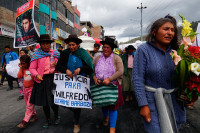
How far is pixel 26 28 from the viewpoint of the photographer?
164 inches

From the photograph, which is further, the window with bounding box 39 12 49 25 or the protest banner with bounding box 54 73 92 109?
the window with bounding box 39 12 49 25

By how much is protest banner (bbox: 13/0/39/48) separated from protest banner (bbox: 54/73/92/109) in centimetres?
190

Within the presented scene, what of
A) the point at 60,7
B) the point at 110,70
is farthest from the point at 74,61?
the point at 60,7

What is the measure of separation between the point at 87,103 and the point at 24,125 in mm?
1532

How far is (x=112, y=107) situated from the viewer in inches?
104

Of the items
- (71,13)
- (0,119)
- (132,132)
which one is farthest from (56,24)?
(132,132)

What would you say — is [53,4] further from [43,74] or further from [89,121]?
[89,121]

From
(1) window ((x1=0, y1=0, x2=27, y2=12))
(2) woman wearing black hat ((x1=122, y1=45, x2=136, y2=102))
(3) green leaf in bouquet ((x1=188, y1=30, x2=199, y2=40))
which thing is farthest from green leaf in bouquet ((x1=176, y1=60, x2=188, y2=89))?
(1) window ((x1=0, y1=0, x2=27, y2=12))

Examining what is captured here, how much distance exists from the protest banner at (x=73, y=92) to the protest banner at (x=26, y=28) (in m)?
1.90

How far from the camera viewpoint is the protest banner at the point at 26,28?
4.01 meters

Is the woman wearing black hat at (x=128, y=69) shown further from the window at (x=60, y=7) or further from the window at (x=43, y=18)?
the window at (x=60, y=7)

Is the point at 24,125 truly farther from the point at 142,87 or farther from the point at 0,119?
the point at 142,87

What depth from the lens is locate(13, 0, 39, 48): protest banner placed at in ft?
13.2

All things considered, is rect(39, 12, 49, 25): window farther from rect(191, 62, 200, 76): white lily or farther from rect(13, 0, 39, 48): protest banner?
rect(191, 62, 200, 76): white lily
